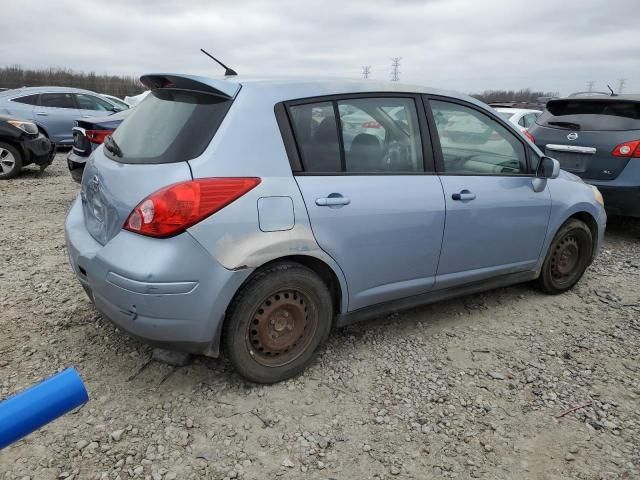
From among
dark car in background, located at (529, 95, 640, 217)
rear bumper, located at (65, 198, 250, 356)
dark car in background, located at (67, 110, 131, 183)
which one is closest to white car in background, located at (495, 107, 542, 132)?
dark car in background, located at (529, 95, 640, 217)

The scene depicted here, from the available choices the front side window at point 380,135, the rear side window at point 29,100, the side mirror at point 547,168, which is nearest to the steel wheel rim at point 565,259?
the side mirror at point 547,168

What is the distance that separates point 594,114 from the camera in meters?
5.68

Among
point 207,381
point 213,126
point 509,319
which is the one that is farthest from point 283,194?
point 509,319

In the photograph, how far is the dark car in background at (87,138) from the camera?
598 cm

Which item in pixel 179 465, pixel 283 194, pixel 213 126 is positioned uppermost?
pixel 213 126

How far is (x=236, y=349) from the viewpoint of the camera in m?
2.55

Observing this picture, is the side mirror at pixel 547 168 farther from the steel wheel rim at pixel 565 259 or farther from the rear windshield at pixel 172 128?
the rear windshield at pixel 172 128

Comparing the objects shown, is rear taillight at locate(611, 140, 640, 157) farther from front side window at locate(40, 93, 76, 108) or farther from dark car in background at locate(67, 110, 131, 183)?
front side window at locate(40, 93, 76, 108)

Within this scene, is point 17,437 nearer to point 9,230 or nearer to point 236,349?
point 236,349

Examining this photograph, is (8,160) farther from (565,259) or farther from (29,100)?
(565,259)

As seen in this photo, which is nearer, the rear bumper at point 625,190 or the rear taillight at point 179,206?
the rear taillight at point 179,206

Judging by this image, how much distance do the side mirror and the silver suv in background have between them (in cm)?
1009

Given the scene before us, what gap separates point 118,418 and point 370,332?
1652 mm

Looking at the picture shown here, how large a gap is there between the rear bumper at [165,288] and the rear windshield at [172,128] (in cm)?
43
